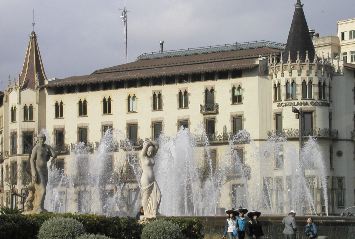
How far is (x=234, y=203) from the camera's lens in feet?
319

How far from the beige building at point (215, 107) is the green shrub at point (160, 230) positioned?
5438 centimetres

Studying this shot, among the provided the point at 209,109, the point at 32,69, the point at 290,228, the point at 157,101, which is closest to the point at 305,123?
the point at 209,109

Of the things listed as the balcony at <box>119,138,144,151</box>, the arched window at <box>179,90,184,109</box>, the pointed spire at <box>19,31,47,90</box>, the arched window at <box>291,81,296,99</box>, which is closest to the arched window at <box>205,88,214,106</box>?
the arched window at <box>179,90,184,109</box>

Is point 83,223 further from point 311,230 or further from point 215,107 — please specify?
point 215,107

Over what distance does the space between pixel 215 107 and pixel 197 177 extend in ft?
33.7

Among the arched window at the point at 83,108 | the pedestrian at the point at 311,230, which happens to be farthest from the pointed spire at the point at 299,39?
the pedestrian at the point at 311,230

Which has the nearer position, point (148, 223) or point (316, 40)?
point (148, 223)

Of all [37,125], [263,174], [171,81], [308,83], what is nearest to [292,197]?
[263,174]

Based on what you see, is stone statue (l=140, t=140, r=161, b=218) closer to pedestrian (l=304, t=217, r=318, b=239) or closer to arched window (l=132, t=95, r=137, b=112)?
pedestrian (l=304, t=217, r=318, b=239)

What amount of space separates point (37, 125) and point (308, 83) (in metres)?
28.6

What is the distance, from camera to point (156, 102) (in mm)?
105375

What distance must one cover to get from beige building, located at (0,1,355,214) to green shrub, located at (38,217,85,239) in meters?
57.7

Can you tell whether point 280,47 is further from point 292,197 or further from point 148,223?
point 148,223

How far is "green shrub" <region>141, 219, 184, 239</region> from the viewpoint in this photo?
35.5 m
